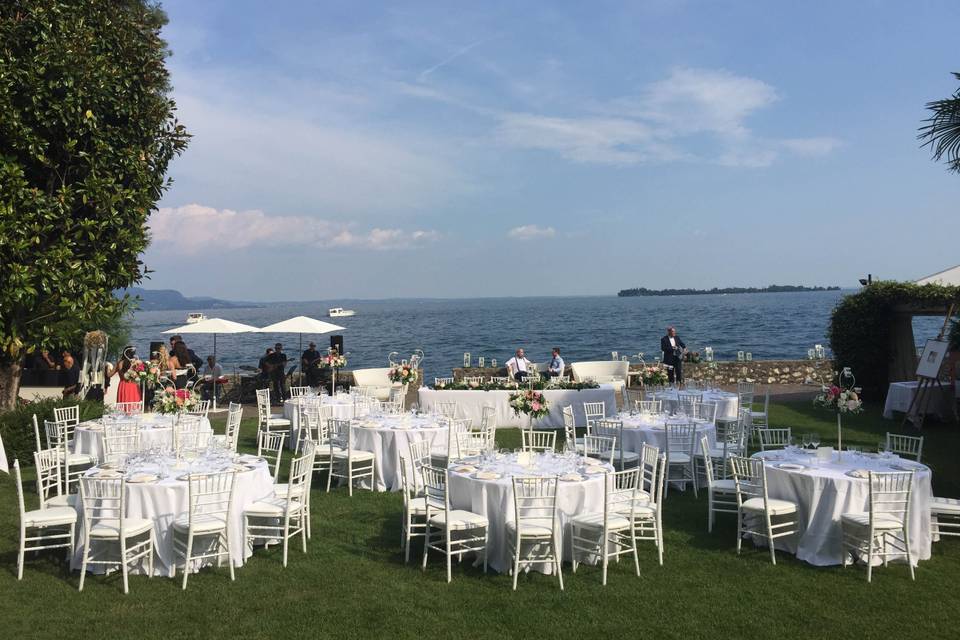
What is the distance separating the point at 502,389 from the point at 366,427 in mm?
5789

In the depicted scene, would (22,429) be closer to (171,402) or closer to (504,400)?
(171,402)

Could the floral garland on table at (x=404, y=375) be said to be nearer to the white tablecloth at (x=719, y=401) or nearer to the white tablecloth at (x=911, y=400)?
the white tablecloth at (x=719, y=401)

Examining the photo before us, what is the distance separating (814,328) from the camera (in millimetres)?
70500

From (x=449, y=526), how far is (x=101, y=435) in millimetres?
7038

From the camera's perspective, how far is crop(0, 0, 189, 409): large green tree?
11914 mm

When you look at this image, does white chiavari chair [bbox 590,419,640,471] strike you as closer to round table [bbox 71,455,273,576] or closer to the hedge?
round table [bbox 71,455,273,576]

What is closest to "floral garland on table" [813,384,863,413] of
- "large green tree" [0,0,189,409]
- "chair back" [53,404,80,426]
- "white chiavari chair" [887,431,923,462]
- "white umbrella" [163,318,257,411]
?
"white chiavari chair" [887,431,923,462]

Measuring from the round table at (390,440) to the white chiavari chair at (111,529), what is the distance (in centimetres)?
422

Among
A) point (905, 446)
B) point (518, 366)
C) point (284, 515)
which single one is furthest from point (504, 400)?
point (284, 515)

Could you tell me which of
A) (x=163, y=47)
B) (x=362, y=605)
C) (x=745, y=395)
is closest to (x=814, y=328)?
(x=745, y=395)

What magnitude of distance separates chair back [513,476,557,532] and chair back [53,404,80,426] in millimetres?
8632

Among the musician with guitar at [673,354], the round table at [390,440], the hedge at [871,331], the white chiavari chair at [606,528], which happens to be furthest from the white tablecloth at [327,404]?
the hedge at [871,331]

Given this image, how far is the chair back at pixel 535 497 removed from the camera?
7.02 meters

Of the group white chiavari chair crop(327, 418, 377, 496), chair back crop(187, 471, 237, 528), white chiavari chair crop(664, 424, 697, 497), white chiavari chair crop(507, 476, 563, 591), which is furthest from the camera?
white chiavari chair crop(327, 418, 377, 496)
